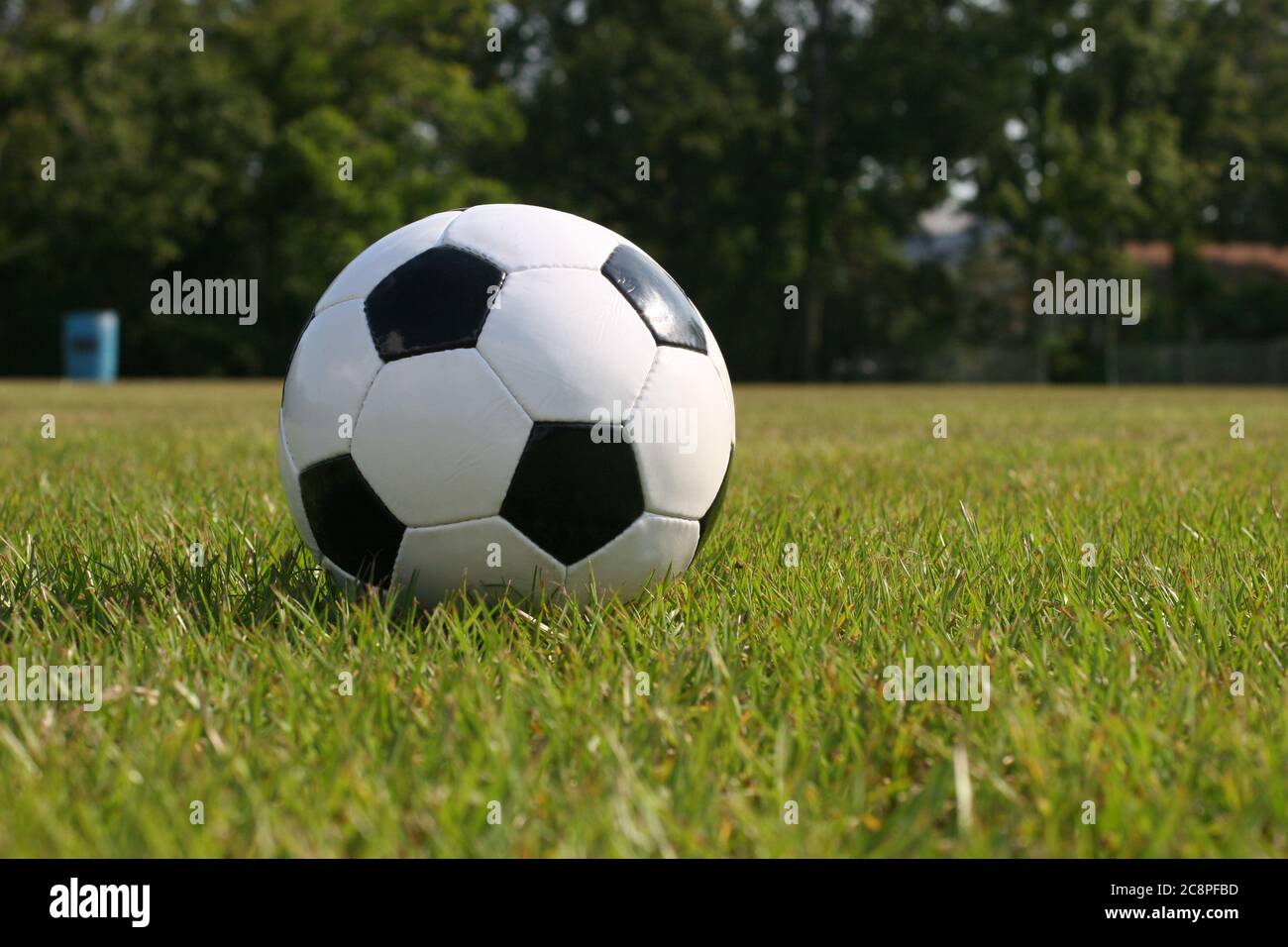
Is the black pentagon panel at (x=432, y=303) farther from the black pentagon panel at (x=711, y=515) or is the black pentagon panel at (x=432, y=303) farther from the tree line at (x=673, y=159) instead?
the tree line at (x=673, y=159)

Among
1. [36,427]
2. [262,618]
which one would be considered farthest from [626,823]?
[36,427]

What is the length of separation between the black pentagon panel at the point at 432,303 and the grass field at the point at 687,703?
24.4 inches

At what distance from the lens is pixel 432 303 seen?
2.69 m

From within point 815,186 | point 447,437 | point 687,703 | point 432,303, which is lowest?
point 687,703

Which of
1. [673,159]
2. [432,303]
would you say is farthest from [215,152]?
[432,303]

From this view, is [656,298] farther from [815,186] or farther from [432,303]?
[815,186]

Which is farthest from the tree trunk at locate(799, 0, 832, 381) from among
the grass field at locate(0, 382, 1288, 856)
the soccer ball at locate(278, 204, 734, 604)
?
the soccer ball at locate(278, 204, 734, 604)

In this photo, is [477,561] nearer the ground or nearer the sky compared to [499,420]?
nearer the ground

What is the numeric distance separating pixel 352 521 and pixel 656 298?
914mm

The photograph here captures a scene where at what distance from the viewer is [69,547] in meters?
3.34

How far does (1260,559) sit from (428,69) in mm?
36541

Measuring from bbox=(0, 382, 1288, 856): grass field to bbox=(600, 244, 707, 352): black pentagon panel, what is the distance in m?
0.64

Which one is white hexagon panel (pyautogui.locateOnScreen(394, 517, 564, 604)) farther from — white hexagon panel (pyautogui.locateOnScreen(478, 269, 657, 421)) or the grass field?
white hexagon panel (pyautogui.locateOnScreen(478, 269, 657, 421))
